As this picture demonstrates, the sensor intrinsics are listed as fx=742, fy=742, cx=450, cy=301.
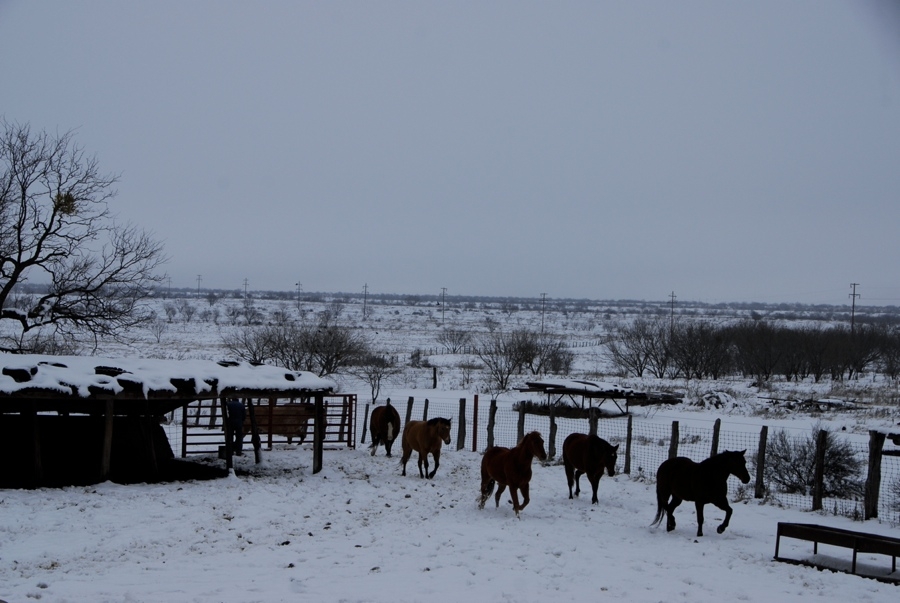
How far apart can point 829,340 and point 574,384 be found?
2876 cm

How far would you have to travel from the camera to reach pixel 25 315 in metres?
17.3

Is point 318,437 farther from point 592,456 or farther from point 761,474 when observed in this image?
point 761,474

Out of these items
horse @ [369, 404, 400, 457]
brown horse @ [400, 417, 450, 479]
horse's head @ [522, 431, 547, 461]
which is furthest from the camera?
horse @ [369, 404, 400, 457]

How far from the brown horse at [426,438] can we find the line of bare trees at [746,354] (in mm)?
31387

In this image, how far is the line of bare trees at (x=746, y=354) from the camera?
4547 centimetres

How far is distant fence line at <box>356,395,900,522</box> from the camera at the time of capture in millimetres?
12578

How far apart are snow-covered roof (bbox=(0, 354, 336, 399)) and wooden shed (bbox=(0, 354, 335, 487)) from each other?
0.05 ft

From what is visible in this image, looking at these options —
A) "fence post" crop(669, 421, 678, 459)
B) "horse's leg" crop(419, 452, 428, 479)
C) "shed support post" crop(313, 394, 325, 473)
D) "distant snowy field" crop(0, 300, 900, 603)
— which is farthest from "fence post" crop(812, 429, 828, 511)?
"shed support post" crop(313, 394, 325, 473)

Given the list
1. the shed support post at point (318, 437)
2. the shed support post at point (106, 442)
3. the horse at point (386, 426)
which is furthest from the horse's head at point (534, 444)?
the shed support post at point (106, 442)

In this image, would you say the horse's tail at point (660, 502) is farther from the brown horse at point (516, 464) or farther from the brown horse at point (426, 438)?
the brown horse at point (426, 438)

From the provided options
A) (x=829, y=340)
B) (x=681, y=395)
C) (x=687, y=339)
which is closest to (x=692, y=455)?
(x=681, y=395)

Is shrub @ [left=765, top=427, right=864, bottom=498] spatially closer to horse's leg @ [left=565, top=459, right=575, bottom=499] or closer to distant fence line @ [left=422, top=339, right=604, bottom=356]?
horse's leg @ [left=565, top=459, right=575, bottom=499]

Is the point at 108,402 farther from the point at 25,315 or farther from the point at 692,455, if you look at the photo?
the point at 692,455

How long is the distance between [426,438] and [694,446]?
8.29 m
